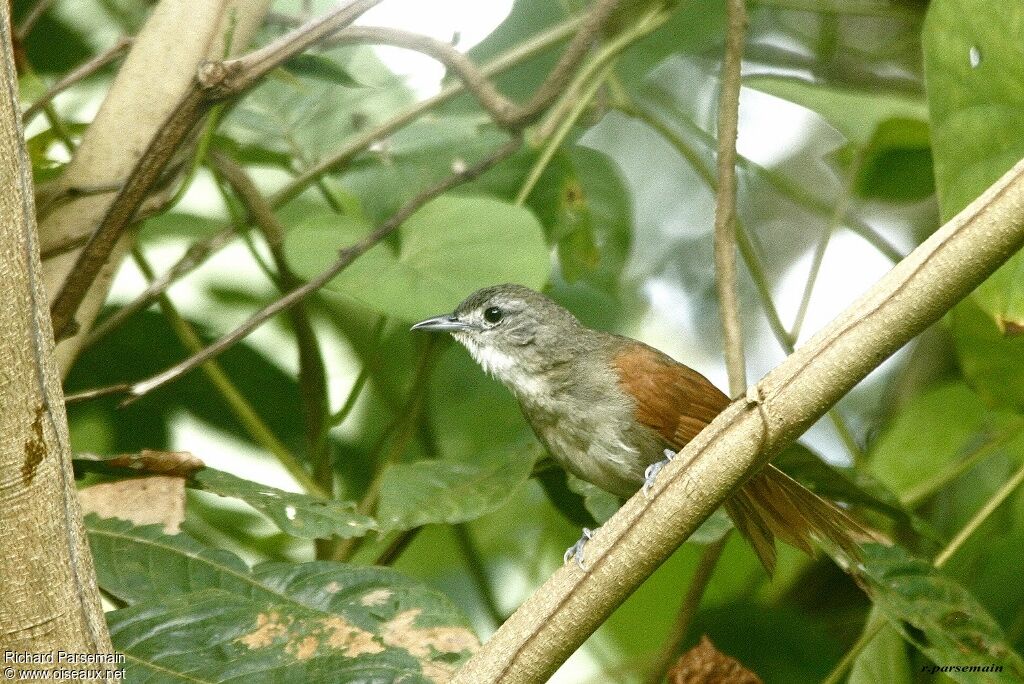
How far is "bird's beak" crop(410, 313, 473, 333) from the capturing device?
2777 millimetres

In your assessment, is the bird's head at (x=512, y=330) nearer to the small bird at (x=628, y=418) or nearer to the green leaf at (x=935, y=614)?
the small bird at (x=628, y=418)

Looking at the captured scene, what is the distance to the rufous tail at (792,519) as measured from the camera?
224cm

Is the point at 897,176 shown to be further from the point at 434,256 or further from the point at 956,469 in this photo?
the point at 434,256

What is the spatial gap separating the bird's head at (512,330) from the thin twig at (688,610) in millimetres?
622

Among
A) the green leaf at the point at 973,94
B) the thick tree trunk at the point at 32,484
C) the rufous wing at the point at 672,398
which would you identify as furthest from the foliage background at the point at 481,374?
the thick tree trunk at the point at 32,484

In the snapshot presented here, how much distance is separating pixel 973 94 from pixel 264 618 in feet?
5.76

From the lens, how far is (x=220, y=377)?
2818mm

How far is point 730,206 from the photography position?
2305 mm

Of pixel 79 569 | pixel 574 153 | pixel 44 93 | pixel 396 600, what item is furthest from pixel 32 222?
pixel 574 153

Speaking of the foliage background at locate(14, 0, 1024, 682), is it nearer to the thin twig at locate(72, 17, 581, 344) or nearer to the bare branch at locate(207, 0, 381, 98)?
the thin twig at locate(72, 17, 581, 344)

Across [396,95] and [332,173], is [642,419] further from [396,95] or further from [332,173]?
[396,95]

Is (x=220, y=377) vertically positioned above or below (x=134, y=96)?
below

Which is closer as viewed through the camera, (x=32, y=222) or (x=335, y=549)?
(x=32, y=222)

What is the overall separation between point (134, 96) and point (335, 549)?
1152 millimetres
